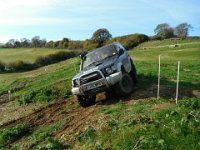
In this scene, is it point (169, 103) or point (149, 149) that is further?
point (169, 103)

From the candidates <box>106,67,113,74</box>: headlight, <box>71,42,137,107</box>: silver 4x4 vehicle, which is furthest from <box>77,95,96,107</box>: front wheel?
<box>106,67,113,74</box>: headlight

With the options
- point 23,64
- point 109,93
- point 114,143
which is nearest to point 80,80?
point 109,93

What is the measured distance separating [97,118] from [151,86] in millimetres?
4509

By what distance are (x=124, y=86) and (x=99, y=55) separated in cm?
211

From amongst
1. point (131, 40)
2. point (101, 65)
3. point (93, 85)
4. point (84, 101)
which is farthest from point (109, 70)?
point (131, 40)

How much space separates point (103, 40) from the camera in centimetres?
8438

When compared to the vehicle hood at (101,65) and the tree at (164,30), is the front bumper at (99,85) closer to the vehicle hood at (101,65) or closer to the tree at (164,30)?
the vehicle hood at (101,65)

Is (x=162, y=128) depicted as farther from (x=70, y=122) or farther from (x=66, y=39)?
(x=66, y=39)

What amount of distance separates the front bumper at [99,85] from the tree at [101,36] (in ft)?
222

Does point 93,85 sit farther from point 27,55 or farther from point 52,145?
point 27,55

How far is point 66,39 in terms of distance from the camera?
95625 mm

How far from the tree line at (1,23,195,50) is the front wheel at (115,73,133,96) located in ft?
195

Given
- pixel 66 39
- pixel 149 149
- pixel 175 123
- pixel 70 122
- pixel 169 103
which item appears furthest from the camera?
pixel 66 39

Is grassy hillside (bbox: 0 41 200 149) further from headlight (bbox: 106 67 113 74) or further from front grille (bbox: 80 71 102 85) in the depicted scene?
headlight (bbox: 106 67 113 74)
